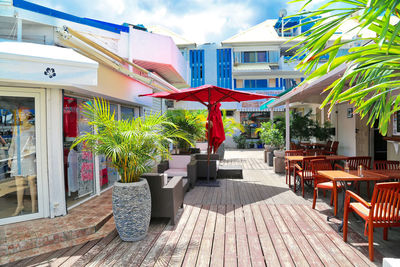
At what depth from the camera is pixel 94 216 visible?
4605mm

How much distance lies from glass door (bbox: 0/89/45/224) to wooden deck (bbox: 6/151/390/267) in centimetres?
136

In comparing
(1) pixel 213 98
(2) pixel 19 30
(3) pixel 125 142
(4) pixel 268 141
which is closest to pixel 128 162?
(3) pixel 125 142

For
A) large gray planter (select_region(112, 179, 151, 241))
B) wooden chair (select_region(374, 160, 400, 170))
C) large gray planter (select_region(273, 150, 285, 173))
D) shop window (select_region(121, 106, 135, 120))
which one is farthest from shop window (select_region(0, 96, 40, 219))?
large gray planter (select_region(273, 150, 285, 173))

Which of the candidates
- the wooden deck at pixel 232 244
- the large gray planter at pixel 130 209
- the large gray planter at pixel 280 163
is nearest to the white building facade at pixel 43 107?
the large gray planter at pixel 130 209

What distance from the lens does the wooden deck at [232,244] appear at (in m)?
3.20

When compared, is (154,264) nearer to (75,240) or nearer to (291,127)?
(75,240)

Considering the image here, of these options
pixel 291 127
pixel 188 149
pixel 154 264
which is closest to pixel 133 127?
pixel 154 264

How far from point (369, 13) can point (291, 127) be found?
10.3m

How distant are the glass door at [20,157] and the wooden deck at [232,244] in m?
1.36

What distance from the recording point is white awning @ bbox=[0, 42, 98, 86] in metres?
3.27

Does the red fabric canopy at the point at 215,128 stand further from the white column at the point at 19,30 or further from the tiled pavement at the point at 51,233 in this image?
the white column at the point at 19,30

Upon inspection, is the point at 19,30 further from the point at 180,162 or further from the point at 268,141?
the point at 268,141

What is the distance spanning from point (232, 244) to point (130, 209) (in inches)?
56.9

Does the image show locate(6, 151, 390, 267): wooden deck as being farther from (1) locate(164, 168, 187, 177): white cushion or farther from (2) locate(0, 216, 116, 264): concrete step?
(1) locate(164, 168, 187, 177): white cushion
